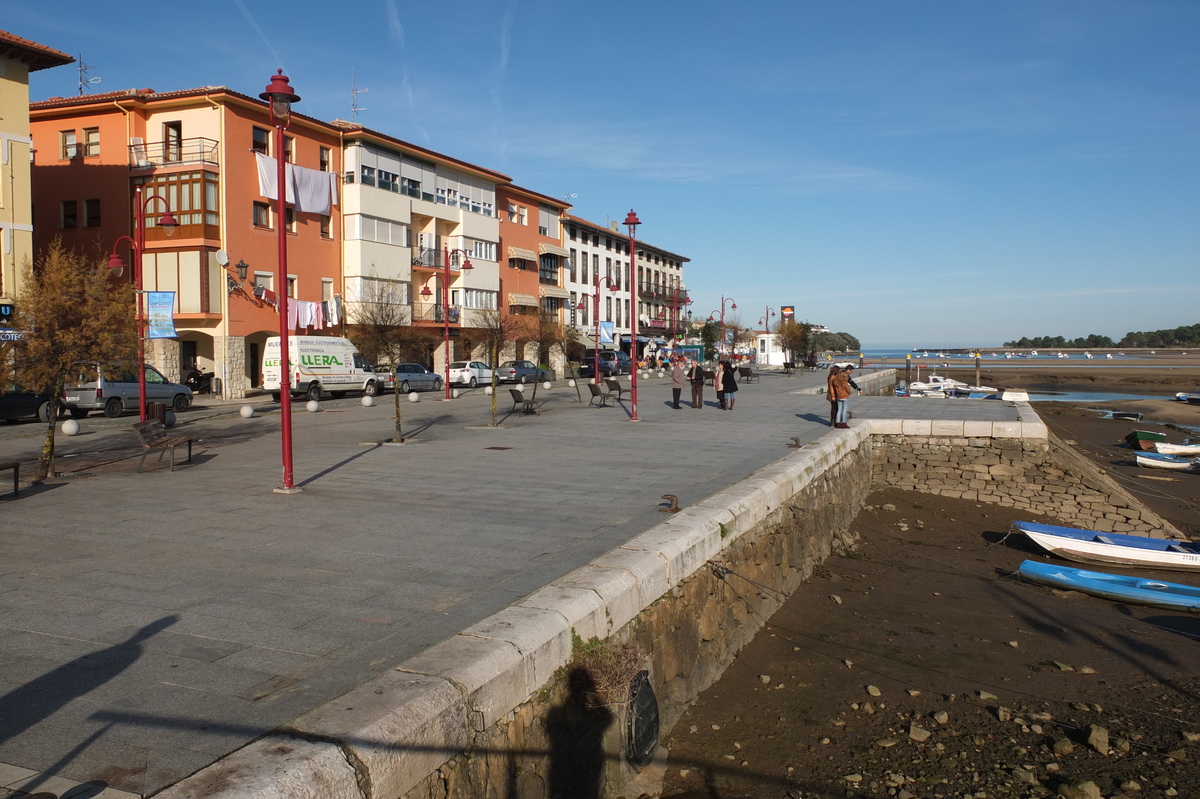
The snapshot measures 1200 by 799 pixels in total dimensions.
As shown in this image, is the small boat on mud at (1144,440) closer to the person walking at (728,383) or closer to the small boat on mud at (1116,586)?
the person walking at (728,383)

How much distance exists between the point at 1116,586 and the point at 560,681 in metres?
10.1

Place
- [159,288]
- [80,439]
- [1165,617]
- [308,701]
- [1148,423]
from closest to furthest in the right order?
[308,701] < [1165,617] < [80,439] < [159,288] < [1148,423]

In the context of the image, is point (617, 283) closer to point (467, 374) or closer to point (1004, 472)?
point (467, 374)

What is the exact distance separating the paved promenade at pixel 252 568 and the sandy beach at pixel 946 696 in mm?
1916

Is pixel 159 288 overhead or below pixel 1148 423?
overhead

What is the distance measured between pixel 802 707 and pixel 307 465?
8306 mm

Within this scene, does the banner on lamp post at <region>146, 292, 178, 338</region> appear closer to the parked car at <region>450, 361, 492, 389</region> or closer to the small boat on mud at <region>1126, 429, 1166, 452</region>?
the parked car at <region>450, 361, 492, 389</region>

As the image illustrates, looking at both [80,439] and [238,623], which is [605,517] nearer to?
[238,623]

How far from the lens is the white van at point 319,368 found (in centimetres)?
3105

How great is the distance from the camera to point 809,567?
1179 centimetres

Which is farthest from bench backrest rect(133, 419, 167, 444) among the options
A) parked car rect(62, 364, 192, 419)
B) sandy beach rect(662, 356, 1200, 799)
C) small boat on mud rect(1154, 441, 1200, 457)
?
small boat on mud rect(1154, 441, 1200, 457)

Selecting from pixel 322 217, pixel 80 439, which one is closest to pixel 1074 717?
pixel 80 439

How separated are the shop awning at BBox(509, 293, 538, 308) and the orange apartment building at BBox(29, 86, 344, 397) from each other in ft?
63.5

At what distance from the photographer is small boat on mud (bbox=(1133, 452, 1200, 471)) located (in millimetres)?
25062
